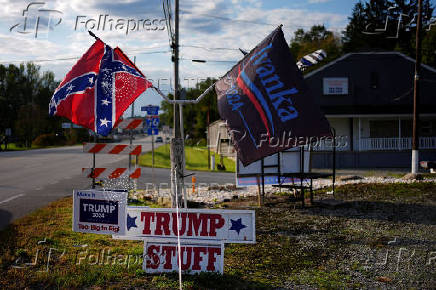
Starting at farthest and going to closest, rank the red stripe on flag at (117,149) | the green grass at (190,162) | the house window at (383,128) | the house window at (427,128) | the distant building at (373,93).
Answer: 1. the house window at (383,128)
2. the house window at (427,128)
3. the distant building at (373,93)
4. the green grass at (190,162)
5. the red stripe on flag at (117,149)

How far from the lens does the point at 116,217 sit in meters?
5.89

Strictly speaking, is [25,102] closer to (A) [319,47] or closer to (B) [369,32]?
(A) [319,47]

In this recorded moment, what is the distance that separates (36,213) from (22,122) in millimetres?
59779

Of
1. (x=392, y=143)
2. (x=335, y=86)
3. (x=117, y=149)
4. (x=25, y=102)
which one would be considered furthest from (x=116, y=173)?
(x=25, y=102)

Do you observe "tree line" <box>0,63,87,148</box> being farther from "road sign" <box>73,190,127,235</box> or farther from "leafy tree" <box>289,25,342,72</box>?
"road sign" <box>73,190,127,235</box>

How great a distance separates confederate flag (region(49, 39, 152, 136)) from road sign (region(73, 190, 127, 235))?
3.16 feet

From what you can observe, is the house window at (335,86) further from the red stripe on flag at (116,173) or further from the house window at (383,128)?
the red stripe on flag at (116,173)

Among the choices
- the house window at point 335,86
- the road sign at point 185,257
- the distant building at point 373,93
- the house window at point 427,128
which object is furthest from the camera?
the house window at point 427,128

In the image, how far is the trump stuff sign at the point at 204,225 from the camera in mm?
5559

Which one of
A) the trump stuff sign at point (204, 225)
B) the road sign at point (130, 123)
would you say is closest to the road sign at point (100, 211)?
the trump stuff sign at point (204, 225)

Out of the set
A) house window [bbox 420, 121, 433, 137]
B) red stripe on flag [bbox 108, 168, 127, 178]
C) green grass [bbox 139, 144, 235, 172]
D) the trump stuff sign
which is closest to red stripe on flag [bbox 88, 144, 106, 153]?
red stripe on flag [bbox 108, 168, 127, 178]

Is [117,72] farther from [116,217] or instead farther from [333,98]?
[333,98]

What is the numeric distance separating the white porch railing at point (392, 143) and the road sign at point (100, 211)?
82.7ft

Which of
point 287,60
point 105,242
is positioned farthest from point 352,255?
point 105,242
